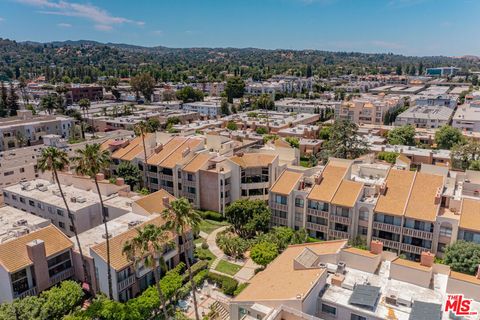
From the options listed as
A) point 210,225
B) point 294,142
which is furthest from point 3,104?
point 210,225

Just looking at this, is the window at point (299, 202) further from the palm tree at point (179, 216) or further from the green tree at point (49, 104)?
the green tree at point (49, 104)

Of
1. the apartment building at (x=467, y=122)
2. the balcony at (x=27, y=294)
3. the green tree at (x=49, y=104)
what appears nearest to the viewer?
the balcony at (x=27, y=294)

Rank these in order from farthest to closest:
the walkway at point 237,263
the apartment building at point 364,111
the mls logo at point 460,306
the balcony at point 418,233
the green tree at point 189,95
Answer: the green tree at point 189,95 → the apartment building at point 364,111 → the balcony at point 418,233 → the walkway at point 237,263 → the mls logo at point 460,306

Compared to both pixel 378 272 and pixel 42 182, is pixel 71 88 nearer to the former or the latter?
pixel 42 182

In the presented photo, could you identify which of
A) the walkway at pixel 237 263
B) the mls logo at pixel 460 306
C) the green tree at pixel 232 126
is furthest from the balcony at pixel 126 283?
the green tree at pixel 232 126

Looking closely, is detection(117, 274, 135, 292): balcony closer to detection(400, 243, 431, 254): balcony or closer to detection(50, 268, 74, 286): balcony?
detection(50, 268, 74, 286): balcony

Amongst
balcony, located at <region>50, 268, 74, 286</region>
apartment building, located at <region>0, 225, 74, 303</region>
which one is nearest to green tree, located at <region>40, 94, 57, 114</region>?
apartment building, located at <region>0, 225, 74, 303</region>
